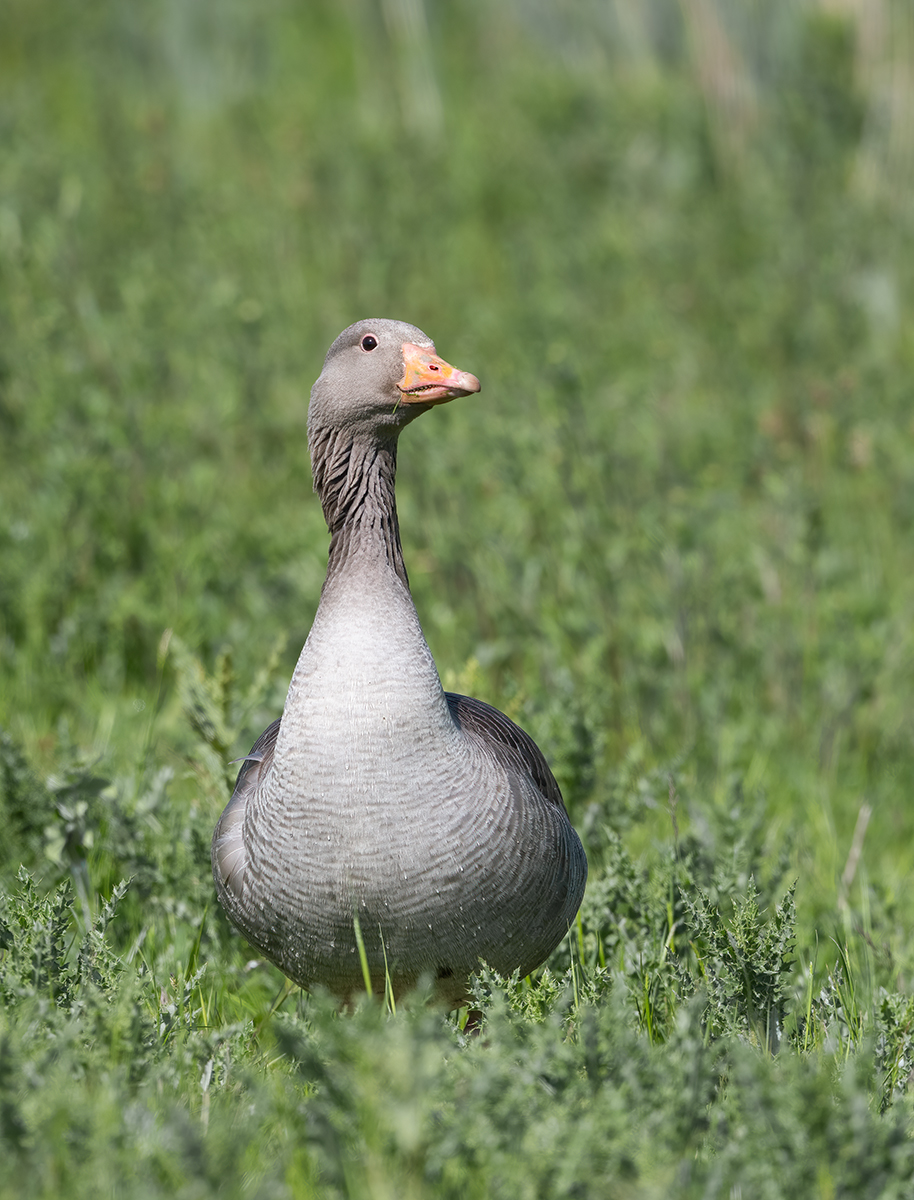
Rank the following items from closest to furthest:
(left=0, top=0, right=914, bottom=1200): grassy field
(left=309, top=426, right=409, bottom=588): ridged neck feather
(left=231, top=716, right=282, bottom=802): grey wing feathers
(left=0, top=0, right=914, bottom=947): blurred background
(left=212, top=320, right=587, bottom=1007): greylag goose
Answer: (left=0, top=0, right=914, bottom=1200): grassy field
(left=212, top=320, right=587, bottom=1007): greylag goose
(left=309, top=426, right=409, bottom=588): ridged neck feather
(left=231, top=716, right=282, bottom=802): grey wing feathers
(left=0, top=0, right=914, bottom=947): blurred background

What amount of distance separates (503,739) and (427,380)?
1047mm

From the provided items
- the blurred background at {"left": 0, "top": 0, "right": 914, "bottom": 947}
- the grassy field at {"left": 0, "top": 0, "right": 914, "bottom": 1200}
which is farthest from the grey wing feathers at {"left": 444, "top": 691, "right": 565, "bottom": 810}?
the blurred background at {"left": 0, "top": 0, "right": 914, "bottom": 947}

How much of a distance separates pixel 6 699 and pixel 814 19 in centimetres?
870

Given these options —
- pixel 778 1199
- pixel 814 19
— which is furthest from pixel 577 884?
pixel 814 19

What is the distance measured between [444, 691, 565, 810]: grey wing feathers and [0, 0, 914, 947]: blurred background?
0.70 m

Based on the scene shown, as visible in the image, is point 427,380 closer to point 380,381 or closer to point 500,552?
point 380,381

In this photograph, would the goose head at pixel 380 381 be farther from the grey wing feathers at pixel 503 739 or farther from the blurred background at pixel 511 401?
the blurred background at pixel 511 401

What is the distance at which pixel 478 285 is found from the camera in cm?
967

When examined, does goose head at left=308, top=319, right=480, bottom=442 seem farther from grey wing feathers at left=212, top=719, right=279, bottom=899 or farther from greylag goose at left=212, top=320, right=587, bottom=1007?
grey wing feathers at left=212, top=719, right=279, bottom=899

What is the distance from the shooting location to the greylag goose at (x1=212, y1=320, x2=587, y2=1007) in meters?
3.05

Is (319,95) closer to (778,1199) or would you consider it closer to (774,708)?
(774,708)

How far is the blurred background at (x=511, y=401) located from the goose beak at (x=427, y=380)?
1236 mm

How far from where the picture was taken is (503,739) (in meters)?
3.64

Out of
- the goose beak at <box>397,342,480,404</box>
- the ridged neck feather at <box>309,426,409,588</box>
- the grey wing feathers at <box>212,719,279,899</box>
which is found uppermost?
the goose beak at <box>397,342,480,404</box>
